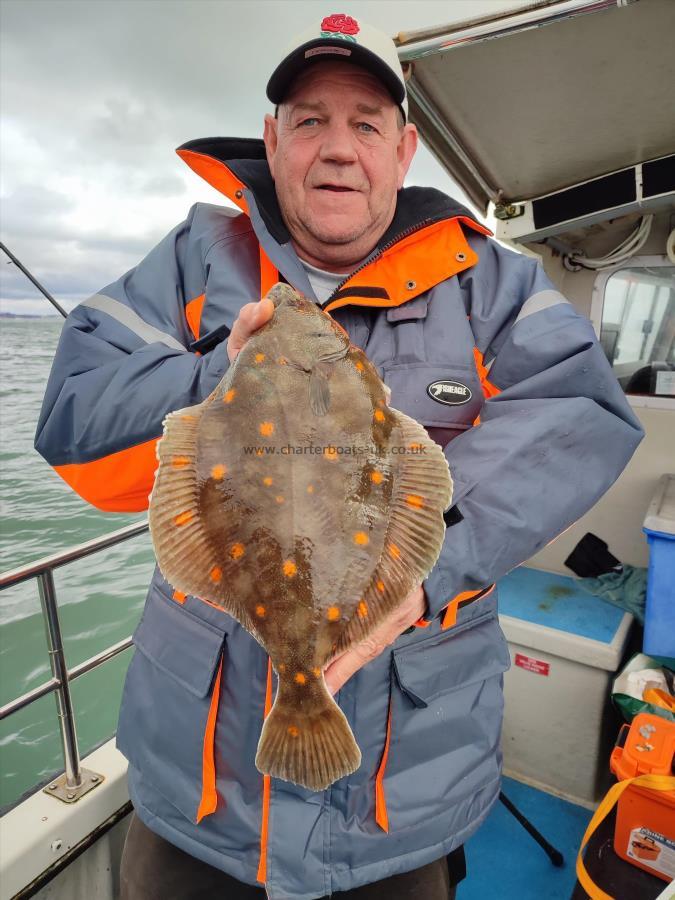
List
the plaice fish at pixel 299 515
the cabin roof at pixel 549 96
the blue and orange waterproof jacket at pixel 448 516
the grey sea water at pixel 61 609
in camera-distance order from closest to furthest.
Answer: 1. the plaice fish at pixel 299 515
2. the blue and orange waterproof jacket at pixel 448 516
3. the cabin roof at pixel 549 96
4. the grey sea water at pixel 61 609

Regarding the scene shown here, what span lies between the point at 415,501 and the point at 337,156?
48.4 inches

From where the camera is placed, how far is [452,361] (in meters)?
1.99

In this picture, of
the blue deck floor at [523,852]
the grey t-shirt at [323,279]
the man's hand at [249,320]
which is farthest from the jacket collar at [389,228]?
the blue deck floor at [523,852]

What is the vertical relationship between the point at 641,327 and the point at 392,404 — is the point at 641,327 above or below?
above

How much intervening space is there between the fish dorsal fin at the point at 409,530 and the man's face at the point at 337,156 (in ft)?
2.92

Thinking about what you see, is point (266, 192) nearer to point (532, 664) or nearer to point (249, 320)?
point (249, 320)

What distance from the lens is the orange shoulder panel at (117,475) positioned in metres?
1.79

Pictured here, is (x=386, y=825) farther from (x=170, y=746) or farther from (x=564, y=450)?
(x=564, y=450)

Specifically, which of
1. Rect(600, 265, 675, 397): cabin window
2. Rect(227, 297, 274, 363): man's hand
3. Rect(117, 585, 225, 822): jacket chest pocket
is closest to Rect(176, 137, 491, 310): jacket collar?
Rect(227, 297, 274, 363): man's hand

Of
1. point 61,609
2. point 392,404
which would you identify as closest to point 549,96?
point 392,404

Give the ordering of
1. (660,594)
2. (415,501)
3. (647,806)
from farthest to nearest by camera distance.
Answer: (660,594) < (647,806) < (415,501)

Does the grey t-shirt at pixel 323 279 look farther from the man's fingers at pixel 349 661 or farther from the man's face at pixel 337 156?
the man's fingers at pixel 349 661

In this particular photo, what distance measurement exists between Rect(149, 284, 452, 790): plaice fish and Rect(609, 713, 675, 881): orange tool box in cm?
201

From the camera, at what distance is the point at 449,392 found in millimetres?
1968
